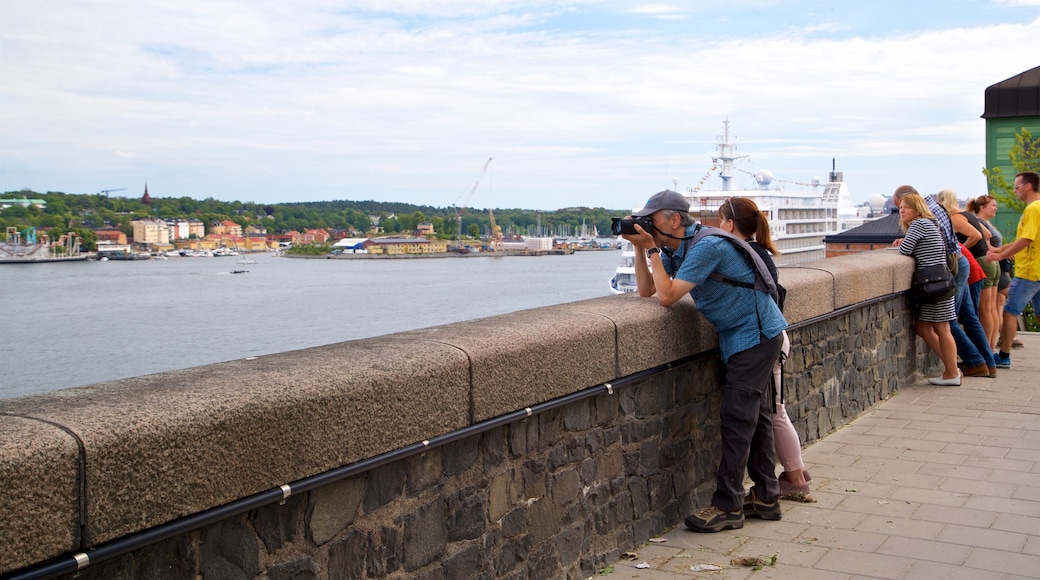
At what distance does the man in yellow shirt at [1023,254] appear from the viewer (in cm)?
880

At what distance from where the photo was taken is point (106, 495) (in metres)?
2.14

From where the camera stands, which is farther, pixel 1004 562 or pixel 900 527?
pixel 900 527

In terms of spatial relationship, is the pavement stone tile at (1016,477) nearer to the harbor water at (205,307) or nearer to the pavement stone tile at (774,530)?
the pavement stone tile at (774,530)

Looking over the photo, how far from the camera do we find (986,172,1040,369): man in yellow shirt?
8.80m

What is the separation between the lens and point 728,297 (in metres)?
4.50

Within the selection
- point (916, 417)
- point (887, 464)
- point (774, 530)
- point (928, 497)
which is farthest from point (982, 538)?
point (916, 417)

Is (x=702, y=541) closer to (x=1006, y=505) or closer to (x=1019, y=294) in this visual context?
(x=1006, y=505)

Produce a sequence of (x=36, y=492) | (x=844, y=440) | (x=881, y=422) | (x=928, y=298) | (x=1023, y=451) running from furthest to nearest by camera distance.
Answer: (x=928, y=298)
(x=881, y=422)
(x=844, y=440)
(x=1023, y=451)
(x=36, y=492)

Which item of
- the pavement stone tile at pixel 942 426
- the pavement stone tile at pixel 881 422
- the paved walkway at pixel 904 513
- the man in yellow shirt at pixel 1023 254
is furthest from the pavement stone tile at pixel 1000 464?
the man in yellow shirt at pixel 1023 254

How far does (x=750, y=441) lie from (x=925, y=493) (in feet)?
4.49

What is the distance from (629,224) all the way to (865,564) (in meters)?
1.74

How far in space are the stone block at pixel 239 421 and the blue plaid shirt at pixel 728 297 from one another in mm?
1458

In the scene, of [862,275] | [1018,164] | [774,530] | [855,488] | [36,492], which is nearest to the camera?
[36,492]

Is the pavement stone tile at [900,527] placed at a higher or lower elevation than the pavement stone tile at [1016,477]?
higher
